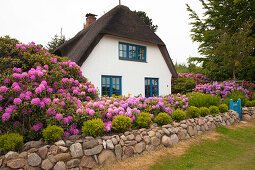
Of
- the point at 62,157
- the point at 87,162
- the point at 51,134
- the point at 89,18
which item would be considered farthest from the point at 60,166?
the point at 89,18

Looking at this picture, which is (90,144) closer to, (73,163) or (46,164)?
(73,163)

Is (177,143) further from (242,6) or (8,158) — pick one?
(242,6)

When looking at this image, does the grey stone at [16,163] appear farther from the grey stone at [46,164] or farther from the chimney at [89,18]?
the chimney at [89,18]

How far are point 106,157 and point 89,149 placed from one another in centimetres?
45

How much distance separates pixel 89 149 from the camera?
4.14 meters

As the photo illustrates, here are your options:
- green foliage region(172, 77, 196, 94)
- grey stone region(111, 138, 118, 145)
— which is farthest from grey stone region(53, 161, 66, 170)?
green foliage region(172, 77, 196, 94)

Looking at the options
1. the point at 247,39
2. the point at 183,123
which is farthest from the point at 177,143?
the point at 247,39

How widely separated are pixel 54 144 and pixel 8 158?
823 mm

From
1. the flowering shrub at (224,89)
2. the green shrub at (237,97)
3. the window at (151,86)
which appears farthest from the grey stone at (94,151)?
the flowering shrub at (224,89)

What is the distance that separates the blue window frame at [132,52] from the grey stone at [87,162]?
8.20 meters

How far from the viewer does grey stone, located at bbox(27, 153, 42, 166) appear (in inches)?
140

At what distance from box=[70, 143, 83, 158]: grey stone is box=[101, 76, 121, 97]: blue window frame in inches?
263

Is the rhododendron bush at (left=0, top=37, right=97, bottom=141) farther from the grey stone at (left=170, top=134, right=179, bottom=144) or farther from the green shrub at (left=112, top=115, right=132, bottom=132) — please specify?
the grey stone at (left=170, top=134, right=179, bottom=144)

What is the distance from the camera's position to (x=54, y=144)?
155 inches
